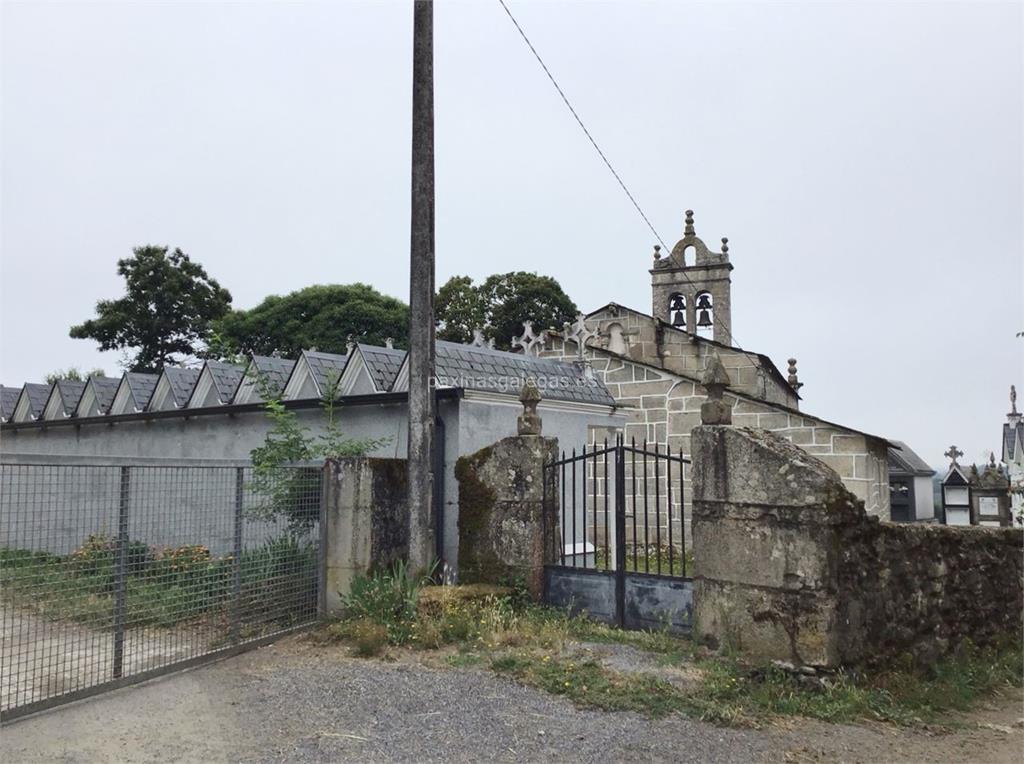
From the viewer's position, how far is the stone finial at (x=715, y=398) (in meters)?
6.68

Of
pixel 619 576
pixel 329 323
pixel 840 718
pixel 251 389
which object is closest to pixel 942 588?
pixel 840 718

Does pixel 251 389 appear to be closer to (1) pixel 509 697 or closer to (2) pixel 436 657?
(2) pixel 436 657

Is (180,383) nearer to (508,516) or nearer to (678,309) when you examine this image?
(508,516)

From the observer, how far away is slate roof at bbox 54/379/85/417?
48.9 feet

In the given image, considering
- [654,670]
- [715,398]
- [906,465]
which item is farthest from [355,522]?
[906,465]

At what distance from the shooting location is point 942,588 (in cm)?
685

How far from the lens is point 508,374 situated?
10539mm

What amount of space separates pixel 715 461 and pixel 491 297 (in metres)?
31.3

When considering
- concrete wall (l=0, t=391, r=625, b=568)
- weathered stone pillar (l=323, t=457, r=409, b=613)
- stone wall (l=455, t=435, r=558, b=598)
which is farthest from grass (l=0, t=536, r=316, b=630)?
stone wall (l=455, t=435, r=558, b=598)

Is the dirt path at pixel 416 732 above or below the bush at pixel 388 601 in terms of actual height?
below

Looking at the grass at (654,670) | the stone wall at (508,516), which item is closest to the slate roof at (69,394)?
the grass at (654,670)

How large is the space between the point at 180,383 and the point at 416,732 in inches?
382

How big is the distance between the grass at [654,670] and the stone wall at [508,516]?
1.37ft

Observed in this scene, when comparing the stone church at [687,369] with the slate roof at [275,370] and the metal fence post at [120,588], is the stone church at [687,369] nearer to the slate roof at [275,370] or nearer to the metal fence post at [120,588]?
the slate roof at [275,370]
